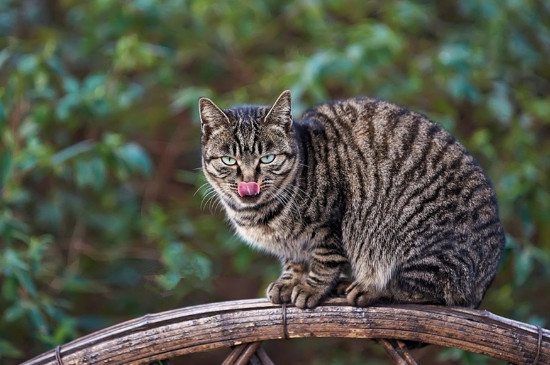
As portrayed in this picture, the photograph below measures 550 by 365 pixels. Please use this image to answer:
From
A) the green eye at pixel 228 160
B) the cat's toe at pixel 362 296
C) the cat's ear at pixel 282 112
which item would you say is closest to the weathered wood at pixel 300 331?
the cat's toe at pixel 362 296

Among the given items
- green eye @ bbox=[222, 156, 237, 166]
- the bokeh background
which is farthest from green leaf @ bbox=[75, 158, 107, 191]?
green eye @ bbox=[222, 156, 237, 166]

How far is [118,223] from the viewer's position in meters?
3.91

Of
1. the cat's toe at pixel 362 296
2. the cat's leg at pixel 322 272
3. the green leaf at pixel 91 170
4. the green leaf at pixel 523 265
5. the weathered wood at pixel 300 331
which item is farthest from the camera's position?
the green leaf at pixel 91 170

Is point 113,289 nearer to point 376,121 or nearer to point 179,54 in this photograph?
point 179,54

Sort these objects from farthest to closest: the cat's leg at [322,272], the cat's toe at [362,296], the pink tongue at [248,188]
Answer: the pink tongue at [248,188] < the cat's leg at [322,272] < the cat's toe at [362,296]

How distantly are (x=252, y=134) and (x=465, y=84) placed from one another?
138cm

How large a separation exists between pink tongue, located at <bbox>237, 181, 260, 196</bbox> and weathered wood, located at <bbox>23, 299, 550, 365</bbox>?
A: 400 millimetres

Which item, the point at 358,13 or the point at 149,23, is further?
the point at 358,13

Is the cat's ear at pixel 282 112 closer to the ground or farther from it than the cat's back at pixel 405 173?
farther from it

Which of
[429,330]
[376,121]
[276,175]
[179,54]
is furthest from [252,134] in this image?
[179,54]

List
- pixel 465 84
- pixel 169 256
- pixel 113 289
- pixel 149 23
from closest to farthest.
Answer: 1. pixel 169 256
2. pixel 465 84
3. pixel 149 23
4. pixel 113 289

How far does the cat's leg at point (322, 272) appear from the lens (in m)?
2.16

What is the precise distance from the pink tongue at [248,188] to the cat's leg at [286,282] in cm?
28

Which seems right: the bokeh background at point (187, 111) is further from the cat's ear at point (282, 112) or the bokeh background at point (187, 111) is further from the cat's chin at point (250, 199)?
the cat's ear at point (282, 112)
